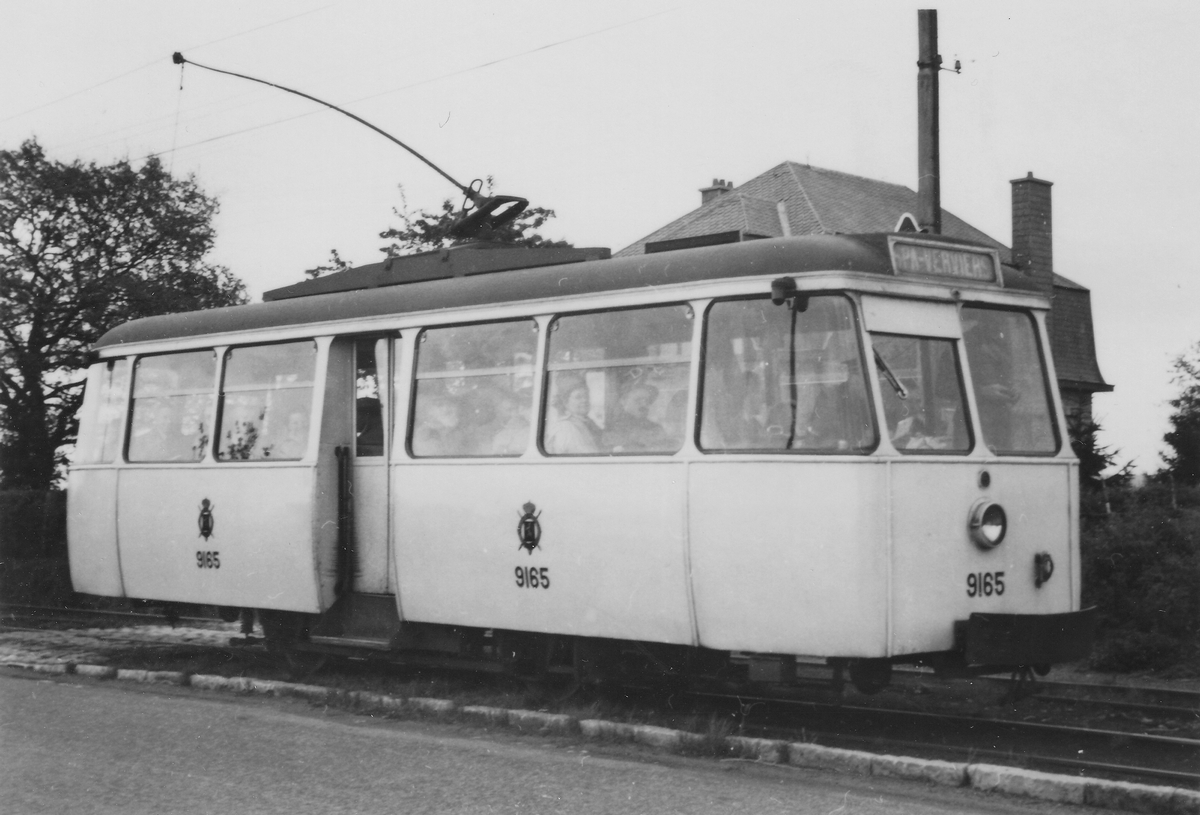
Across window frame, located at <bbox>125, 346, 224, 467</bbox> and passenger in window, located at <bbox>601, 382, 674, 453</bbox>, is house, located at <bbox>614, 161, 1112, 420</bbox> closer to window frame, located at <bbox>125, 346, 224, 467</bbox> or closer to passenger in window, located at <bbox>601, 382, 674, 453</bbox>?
window frame, located at <bbox>125, 346, 224, 467</bbox>

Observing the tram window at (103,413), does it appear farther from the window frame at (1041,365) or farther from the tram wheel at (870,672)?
the window frame at (1041,365)

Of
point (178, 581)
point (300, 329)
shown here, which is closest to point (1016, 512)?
point (300, 329)

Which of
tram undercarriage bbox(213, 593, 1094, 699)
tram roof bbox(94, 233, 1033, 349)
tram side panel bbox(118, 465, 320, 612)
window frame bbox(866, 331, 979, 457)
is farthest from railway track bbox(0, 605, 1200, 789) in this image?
tram side panel bbox(118, 465, 320, 612)

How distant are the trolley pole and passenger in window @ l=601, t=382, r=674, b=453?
525 cm

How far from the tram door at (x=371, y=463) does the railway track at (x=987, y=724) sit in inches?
88.4

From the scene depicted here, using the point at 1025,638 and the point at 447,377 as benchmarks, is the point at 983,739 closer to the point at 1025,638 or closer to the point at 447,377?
the point at 1025,638

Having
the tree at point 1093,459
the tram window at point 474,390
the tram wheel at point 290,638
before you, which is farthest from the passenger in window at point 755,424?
the tree at point 1093,459

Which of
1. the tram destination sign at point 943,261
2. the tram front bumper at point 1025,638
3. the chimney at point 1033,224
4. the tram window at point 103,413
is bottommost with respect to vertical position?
the tram front bumper at point 1025,638

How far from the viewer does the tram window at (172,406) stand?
13.1m

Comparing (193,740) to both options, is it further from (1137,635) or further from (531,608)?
(1137,635)

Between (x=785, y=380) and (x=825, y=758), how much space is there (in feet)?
7.29

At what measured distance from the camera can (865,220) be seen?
38281mm

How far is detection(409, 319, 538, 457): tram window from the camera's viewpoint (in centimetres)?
1039

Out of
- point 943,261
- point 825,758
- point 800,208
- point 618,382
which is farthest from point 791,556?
point 800,208
